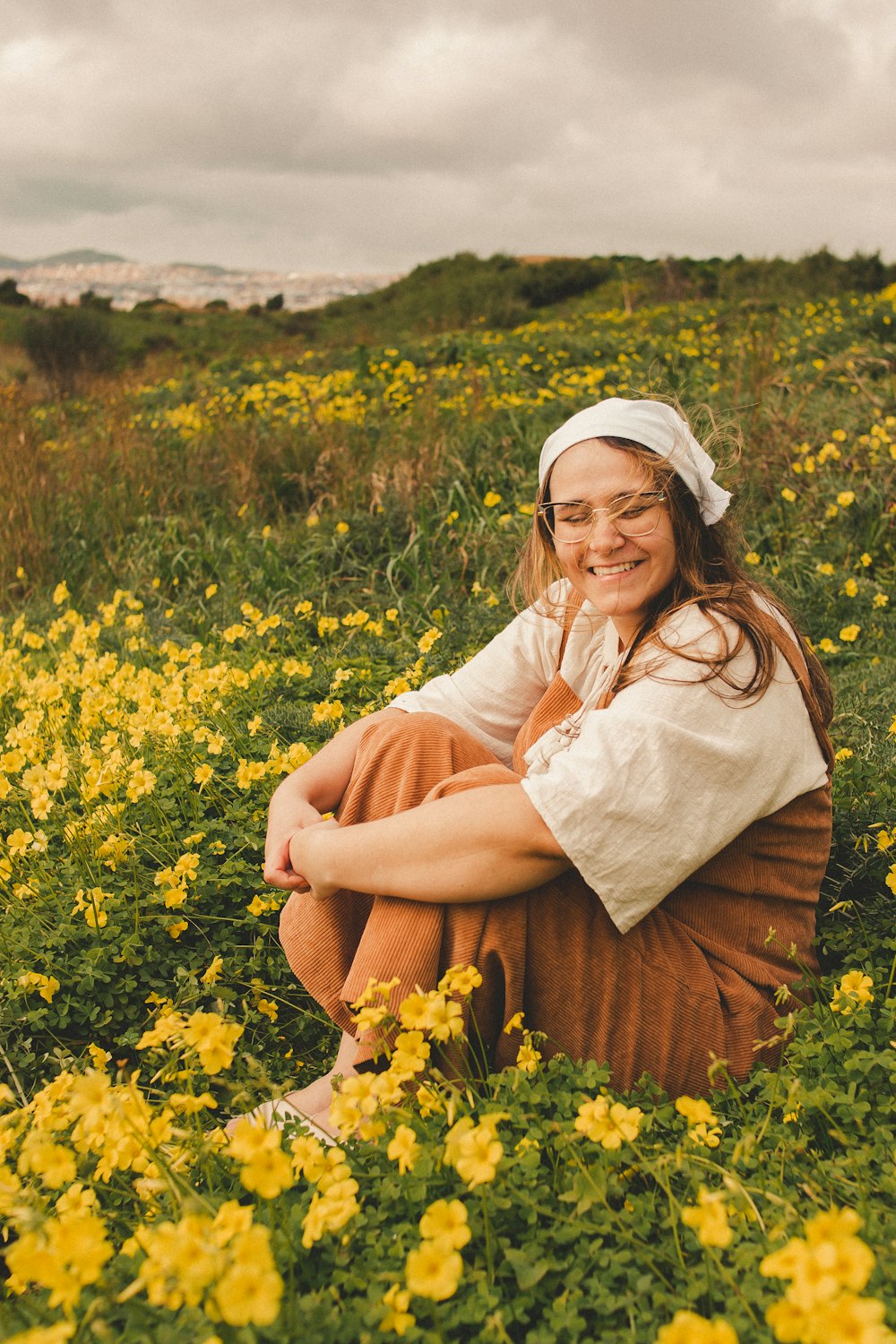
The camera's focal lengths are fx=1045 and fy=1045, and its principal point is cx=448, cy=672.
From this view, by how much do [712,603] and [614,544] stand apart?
210mm

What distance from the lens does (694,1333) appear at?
896mm

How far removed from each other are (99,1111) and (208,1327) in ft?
0.88

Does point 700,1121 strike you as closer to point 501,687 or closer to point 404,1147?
point 404,1147

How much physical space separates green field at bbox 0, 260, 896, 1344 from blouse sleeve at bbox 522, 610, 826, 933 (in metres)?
0.33

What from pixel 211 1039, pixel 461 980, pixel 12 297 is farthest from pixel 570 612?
pixel 12 297

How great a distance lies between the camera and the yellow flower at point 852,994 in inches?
67.4

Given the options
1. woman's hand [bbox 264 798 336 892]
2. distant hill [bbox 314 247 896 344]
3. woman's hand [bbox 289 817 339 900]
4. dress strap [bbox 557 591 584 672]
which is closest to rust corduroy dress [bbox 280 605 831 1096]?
woman's hand [bbox 289 817 339 900]

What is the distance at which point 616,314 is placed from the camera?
13.0m

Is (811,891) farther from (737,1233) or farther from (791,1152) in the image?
(737,1233)

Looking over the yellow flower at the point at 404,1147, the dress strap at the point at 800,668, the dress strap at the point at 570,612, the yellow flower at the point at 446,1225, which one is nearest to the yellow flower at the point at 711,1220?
the yellow flower at the point at 446,1225

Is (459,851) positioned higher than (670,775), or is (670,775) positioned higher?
(670,775)

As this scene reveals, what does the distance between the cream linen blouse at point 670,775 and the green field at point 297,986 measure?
33 cm

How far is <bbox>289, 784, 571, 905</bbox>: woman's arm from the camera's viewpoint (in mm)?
1734

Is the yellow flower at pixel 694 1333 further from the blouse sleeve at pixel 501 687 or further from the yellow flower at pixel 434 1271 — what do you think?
the blouse sleeve at pixel 501 687
